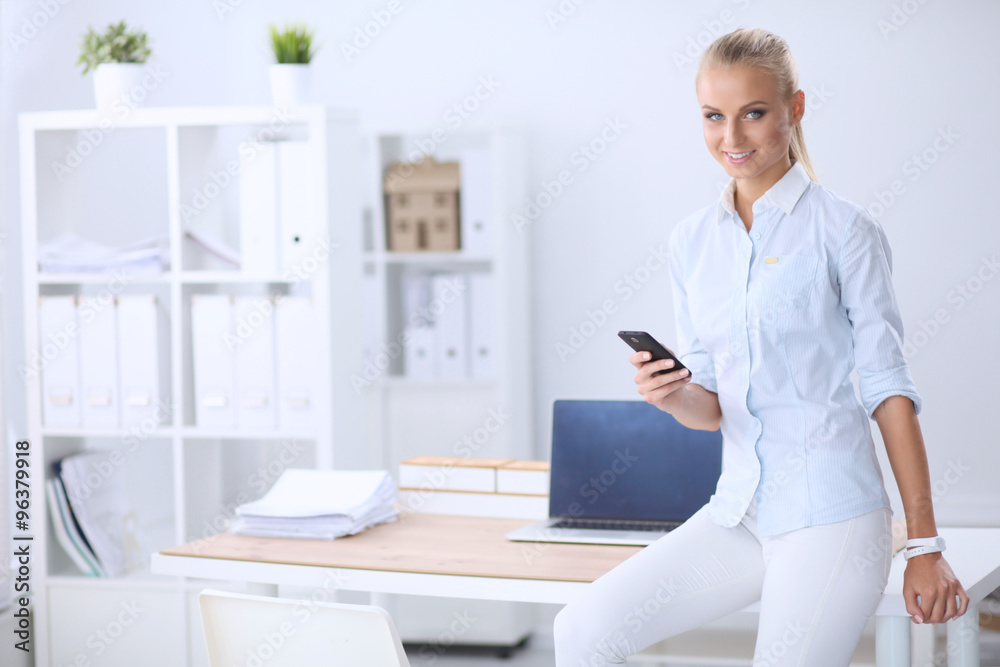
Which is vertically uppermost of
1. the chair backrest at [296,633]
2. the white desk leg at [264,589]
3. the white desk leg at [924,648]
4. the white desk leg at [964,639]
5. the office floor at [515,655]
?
the chair backrest at [296,633]

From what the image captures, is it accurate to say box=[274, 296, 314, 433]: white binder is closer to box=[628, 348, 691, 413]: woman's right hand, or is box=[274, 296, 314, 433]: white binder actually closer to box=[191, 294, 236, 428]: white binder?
box=[191, 294, 236, 428]: white binder

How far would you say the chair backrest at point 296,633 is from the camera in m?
1.51

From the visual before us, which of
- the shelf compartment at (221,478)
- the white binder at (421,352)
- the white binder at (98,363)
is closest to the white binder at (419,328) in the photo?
the white binder at (421,352)

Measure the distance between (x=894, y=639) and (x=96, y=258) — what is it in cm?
246

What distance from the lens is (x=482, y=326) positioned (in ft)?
13.3

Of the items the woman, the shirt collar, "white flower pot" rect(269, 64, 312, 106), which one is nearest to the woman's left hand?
the woman

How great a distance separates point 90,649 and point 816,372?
7.89 feet

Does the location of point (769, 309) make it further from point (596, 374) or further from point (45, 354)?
point (596, 374)

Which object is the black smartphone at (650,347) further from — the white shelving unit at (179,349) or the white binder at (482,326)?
the white binder at (482,326)

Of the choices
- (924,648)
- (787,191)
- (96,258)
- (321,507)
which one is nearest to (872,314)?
(787,191)

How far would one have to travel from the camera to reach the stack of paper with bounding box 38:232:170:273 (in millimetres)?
3135

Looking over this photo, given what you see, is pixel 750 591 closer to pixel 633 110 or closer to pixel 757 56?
pixel 757 56

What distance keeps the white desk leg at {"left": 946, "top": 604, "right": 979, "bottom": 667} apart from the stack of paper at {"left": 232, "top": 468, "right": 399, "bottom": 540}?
45.4 inches

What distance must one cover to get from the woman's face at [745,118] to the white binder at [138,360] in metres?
2.05
